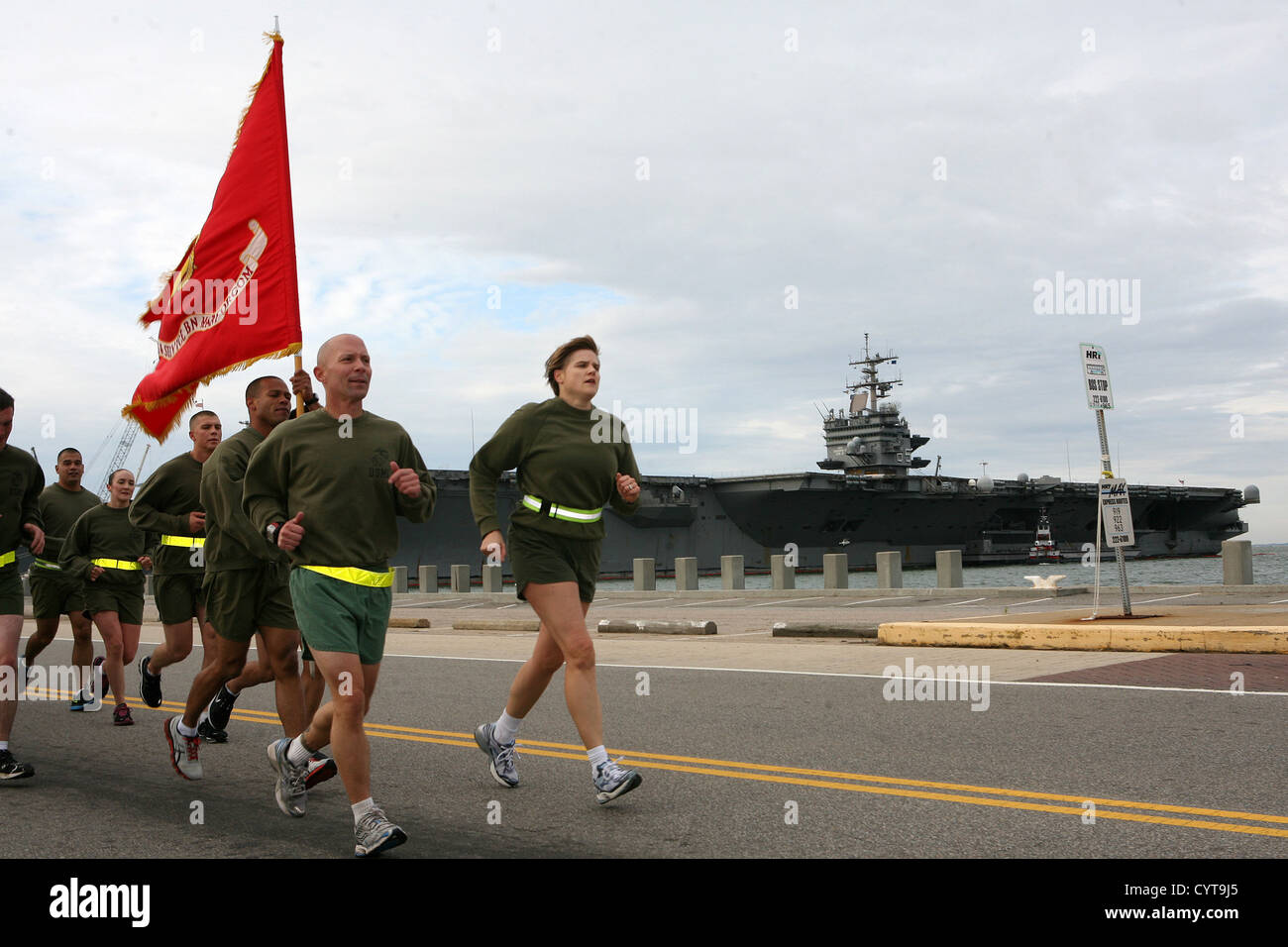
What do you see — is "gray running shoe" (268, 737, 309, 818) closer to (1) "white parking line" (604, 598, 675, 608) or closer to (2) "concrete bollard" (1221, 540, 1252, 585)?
(2) "concrete bollard" (1221, 540, 1252, 585)

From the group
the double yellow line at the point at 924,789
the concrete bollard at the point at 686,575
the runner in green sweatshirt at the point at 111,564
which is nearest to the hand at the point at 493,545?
the double yellow line at the point at 924,789

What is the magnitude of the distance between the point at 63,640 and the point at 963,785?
1826 cm

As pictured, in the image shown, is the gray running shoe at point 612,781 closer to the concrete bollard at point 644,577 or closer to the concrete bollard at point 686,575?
the concrete bollard at point 686,575

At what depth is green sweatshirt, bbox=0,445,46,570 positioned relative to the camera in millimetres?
6781

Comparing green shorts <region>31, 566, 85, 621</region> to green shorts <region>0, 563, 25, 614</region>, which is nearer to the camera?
green shorts <region>0, 563, 25, 614</region>

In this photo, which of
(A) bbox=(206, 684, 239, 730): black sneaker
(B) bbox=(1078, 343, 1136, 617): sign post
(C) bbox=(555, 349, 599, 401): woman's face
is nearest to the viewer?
(C) bbox=(555, 349, 599, 401): woman's face

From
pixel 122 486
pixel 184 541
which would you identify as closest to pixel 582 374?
pixel 184 541

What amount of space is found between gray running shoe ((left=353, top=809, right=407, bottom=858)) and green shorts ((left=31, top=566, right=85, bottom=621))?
627 centimetres

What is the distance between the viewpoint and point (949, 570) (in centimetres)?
2338

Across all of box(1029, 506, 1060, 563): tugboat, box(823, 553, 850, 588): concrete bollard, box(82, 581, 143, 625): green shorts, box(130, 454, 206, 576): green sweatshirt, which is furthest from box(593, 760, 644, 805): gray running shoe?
box(1029, 506, 1060, 563): tugboat

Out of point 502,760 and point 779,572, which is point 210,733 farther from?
point 779,572

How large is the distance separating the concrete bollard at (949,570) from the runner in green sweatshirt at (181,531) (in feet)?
56.9

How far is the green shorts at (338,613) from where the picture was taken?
4.61 m

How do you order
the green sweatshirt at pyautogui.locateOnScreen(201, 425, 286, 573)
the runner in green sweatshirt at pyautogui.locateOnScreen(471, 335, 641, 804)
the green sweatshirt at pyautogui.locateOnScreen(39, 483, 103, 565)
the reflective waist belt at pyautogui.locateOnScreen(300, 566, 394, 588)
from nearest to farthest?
the reflective waist belt at pyautogui.locateOnScreen(300, 566, 394, 588) < the runner in green sweatshirt at pyautogui.locateOnScreen(471, 335, 641, 804) < the green sweatshirt at pyautogui.locateOnScreen(201, 425, 286, 573) < the green sweatshirt at pyautogui.locateOnScreen(39, 483, 103, 565)
